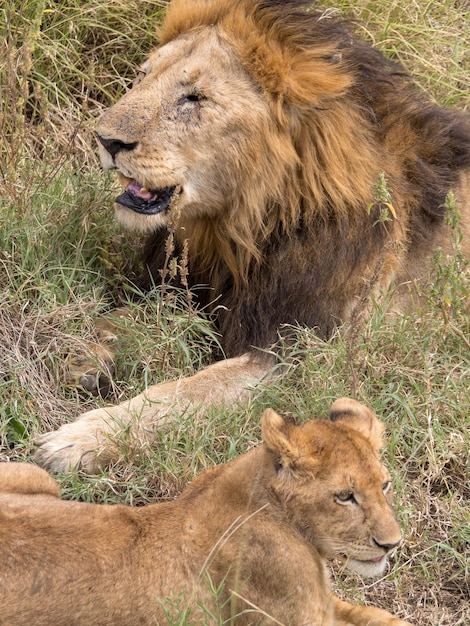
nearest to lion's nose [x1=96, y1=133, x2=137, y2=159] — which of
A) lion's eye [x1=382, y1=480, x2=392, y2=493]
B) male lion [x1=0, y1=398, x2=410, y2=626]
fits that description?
male lion [x1=0, y1=398, x2=410, y2=626]

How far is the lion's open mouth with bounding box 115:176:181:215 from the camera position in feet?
14.3

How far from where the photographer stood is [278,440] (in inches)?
120

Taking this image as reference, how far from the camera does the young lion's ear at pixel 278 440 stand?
9.97ft

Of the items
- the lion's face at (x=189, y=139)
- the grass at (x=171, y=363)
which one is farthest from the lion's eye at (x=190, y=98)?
the grass at (x=171, y=363)

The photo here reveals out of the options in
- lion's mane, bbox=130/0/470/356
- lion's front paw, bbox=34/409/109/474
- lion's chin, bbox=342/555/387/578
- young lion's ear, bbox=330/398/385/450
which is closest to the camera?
lion's chin, bbox=342/555/387/578

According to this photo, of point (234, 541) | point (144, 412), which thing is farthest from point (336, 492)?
point (144, 412)

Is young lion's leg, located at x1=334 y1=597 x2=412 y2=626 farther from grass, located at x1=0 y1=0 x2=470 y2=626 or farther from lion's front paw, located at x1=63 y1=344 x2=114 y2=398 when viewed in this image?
lion's front paw, located at x1=63 y1=344 x2=114 y2=398

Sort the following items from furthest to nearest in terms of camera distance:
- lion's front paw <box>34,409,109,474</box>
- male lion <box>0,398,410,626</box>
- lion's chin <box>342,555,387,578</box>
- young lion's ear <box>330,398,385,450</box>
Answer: lion's front paw <box>34,409,109,474</box>
young lion's ear <box>330,398,385,450</box>
lion's chin <box>342,555,387,578</box>
male lion <box>0,398,410,626</box>

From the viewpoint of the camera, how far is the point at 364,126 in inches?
181

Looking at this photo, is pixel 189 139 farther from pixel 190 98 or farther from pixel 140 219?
pixel 140 219

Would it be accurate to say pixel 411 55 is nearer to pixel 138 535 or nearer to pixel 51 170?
pixel 51 170

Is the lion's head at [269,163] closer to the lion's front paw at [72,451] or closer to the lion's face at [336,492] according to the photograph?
the lion's front paw at [72,451]

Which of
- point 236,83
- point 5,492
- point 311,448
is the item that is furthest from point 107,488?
point 236,83

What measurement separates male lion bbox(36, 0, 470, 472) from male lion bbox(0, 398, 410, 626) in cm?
96
